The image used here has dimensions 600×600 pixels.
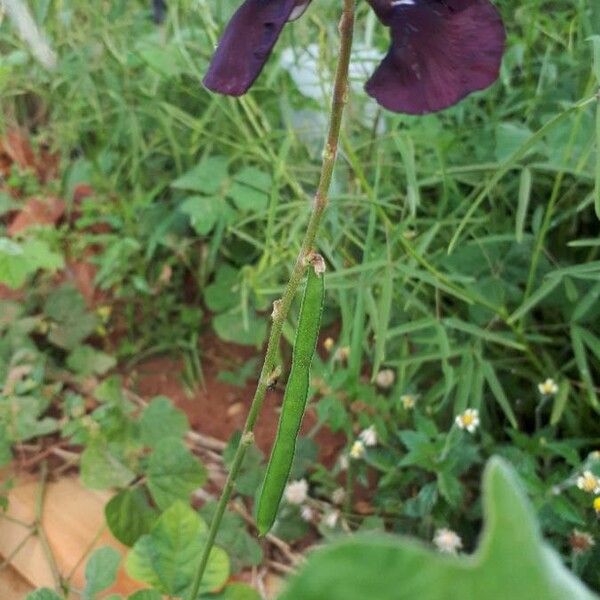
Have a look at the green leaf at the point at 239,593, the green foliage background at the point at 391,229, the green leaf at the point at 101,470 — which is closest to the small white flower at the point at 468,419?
the green foliage background at the point at 391,229

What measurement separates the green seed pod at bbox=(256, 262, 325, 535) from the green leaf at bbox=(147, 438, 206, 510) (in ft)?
1.10

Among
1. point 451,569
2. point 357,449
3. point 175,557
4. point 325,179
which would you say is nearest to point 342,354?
point 357,449

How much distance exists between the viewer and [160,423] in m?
0.92

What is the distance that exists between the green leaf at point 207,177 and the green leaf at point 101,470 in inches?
14.2

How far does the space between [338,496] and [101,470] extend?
0.26 meters

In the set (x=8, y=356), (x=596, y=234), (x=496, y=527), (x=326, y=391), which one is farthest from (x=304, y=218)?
(x=496, y=527)

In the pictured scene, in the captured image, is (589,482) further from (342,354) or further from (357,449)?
(342,354)

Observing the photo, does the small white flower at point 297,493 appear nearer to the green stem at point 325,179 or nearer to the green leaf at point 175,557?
the green leaf at point 175,557

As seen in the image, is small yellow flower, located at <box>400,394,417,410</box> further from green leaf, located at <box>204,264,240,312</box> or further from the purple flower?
the purple flower

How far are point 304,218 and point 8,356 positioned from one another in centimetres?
48

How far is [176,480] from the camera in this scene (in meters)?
0.82

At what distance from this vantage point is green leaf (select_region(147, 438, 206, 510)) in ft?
2.68

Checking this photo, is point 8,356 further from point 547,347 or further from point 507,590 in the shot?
point 507,590

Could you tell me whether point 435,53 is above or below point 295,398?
above
